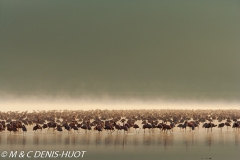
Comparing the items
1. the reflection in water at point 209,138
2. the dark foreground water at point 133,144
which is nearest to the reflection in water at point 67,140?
the dark foreground water at point 133,144

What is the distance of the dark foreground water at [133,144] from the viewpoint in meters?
19.3

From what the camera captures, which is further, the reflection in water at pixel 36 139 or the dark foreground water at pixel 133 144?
the reflection in water at pixel 36 139

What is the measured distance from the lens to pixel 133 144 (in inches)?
869

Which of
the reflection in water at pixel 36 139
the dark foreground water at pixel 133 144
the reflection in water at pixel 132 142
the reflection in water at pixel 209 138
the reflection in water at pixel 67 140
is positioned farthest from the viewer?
the reflection in water at pixel 209 138

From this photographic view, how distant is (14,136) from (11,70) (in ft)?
133

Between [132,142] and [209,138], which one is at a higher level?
[209,138]

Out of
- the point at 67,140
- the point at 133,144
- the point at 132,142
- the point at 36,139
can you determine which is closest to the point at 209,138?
the point at 132,142

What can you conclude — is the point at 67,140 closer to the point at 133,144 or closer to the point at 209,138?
the point at 133,144

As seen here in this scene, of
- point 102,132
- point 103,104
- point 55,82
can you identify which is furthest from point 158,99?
point 102,132

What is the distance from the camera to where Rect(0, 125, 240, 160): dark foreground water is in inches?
760

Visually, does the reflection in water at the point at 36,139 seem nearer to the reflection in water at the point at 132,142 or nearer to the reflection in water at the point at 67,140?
the reflection in water at the point at 132,142

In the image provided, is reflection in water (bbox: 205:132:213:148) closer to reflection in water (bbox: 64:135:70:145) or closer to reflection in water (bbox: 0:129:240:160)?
reflection in water (bbox: 0:129:240:160)

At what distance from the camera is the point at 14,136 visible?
2516 cm

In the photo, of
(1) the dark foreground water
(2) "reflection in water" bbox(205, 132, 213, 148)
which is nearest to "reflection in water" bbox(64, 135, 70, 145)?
(1) the dark foreground water
